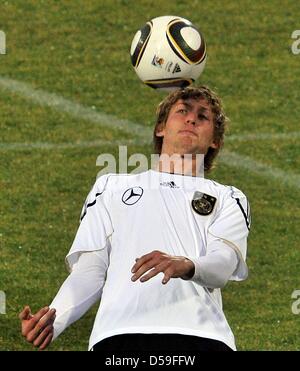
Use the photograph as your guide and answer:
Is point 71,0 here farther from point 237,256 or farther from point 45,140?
point 237,256

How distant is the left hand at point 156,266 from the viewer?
260 inches

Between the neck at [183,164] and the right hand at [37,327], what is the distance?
1.25 meters

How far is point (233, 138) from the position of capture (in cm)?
1533

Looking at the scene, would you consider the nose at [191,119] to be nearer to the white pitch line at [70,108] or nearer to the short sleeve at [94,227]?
the short sleeve at [94,227]

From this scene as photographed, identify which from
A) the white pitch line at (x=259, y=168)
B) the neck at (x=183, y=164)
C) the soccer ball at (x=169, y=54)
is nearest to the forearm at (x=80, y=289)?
the neck at (x=183, y=164)

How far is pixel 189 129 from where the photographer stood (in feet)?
25.6

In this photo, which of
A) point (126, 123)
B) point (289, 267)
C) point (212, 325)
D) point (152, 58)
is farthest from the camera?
point (126, 123)

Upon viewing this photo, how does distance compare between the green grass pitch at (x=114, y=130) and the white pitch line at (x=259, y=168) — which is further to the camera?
the white pitch line at (x=259, y=168)

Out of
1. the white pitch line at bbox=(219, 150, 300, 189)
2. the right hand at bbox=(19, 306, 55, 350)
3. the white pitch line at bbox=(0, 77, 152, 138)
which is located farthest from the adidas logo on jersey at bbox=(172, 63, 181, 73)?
the white pitch line at bbox=(0, 77, 152, 138)

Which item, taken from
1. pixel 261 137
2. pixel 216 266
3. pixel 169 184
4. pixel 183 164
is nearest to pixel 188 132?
pixel 183 164

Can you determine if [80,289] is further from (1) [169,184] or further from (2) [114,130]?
(2) [114,130]

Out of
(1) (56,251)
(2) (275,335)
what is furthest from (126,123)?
(2) (275,335)

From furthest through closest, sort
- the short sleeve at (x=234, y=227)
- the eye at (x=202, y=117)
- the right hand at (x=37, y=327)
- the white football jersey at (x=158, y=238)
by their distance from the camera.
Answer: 1. the eye at (x=202, y=117)
2. the short sleeve at (x=234, y=227)
3. the white football jersey at (x=158, y=238)
4. the right hand at (x=37, y=327)
